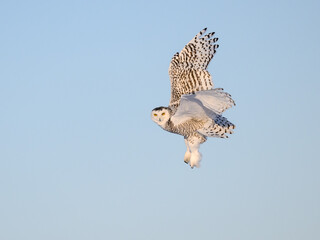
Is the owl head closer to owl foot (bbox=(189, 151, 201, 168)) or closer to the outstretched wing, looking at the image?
the outstretched wing

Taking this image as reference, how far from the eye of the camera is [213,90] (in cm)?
2239

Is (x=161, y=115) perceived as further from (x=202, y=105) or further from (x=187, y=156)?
(x=187, y=156)

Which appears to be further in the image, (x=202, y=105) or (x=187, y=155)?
(x=187, y=155)

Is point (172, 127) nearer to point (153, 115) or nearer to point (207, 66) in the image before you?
point (153, 115)

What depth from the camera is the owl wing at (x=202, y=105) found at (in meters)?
22.5

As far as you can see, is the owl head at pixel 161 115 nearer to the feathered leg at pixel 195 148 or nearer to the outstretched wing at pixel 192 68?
the outstretched wing at pixel 192 68

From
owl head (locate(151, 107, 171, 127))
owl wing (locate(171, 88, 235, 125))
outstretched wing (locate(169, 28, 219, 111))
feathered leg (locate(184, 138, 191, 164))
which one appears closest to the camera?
owl wing (locate(171, 88, 235, 125))

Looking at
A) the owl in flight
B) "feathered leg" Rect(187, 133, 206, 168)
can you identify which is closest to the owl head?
the owl in flight

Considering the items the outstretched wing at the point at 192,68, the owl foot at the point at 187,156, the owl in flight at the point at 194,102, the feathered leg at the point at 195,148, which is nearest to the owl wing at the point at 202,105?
the owl in flight at the point at 194,102

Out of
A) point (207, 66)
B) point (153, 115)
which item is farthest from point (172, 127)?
point (207, 66)

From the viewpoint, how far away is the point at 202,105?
23.2m

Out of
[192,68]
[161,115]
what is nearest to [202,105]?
[161,115]

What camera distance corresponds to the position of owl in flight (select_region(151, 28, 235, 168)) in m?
22.8

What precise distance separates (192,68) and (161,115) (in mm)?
2319
